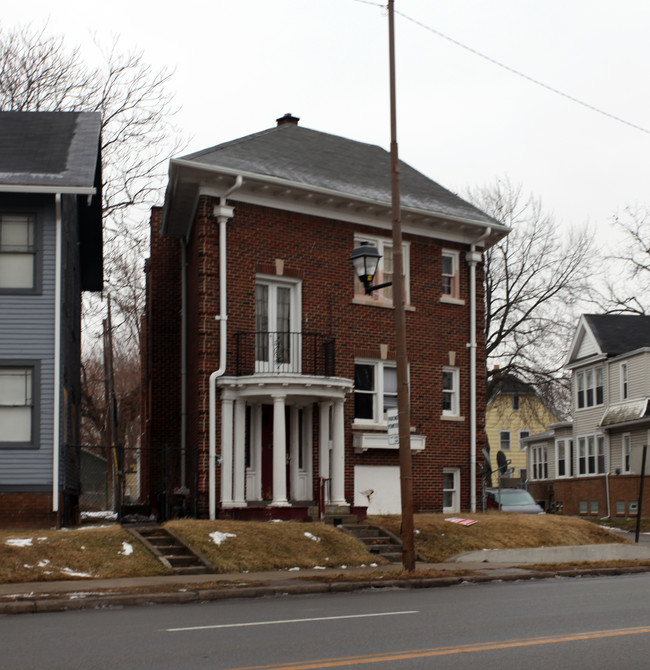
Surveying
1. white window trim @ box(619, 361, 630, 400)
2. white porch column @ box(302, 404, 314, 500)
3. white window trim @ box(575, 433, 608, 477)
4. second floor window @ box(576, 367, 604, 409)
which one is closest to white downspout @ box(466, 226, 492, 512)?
white porch column @ box(302, 404, 314, 500)

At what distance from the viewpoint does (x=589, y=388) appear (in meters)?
48.3

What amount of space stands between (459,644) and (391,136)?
34.3ft

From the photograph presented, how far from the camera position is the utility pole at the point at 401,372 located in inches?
646

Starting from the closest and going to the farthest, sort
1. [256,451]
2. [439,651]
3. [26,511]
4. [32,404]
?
[439,651], [26,511], [32,404], [256,451]

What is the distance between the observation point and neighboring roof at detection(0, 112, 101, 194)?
19984mm

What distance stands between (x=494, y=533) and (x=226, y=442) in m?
6.03

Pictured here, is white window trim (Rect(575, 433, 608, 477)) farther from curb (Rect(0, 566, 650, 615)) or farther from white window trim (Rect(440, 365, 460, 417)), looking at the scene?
curb (Rect(0, 566, 650, 615))

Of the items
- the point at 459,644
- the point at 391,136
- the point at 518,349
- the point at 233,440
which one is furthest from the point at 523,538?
the point at 518,349

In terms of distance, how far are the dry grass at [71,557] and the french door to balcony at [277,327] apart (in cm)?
630

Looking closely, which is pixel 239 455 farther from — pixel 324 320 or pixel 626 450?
pixel 626 450

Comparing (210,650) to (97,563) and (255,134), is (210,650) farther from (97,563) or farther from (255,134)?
(255,134)

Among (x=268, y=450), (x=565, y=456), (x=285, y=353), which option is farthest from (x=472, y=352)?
(x=565, y=456)

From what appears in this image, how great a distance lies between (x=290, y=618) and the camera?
11227mm

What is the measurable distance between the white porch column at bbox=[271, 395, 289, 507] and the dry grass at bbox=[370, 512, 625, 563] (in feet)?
7.19
